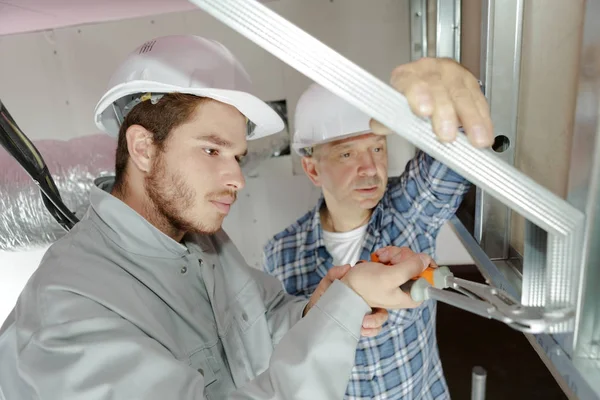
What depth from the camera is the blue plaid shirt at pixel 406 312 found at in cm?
100

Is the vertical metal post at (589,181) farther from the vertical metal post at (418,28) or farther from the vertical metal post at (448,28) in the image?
the vertical metal post at (418,28)

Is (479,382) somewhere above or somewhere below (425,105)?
below

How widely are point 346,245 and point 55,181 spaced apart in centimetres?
108

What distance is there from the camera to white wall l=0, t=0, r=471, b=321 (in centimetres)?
156

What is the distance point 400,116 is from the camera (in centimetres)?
42

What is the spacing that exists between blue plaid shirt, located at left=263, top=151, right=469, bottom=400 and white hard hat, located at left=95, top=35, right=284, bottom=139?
0.43 metres

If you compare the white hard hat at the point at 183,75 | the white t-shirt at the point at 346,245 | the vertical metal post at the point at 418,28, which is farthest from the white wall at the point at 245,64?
the white hard hat at the point at 183,75

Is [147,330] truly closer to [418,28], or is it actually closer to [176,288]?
[176,288]

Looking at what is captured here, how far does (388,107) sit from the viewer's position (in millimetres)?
421

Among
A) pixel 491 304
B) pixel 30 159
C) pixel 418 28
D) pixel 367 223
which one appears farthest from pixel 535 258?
pixel 30 159

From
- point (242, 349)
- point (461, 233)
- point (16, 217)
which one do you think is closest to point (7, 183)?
point (16, 217)

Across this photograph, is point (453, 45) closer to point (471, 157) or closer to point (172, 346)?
point (471, 157)

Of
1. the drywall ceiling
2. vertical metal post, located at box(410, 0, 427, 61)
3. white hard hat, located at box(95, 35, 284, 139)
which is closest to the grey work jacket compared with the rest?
white hard hat, located at box(95, 35, 284, 139)

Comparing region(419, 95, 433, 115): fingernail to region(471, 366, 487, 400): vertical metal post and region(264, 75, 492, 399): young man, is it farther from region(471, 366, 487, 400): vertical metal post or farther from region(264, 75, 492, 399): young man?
region(471, 366, 487, 400): vertical metal post
